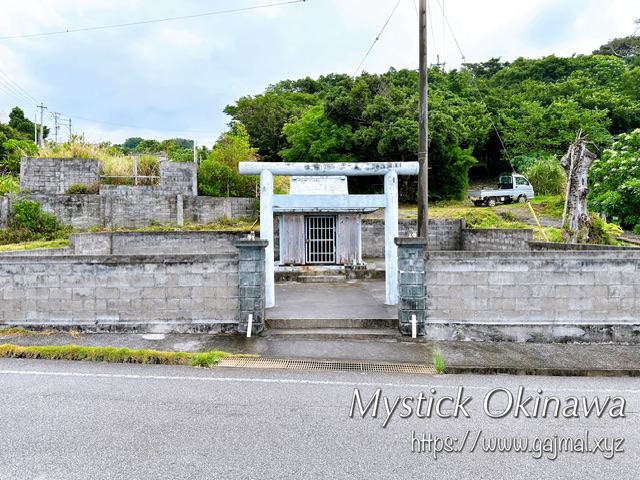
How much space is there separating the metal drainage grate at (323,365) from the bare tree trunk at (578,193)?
32.3 feet

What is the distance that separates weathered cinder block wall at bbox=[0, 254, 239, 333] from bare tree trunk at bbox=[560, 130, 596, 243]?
1093 centimetres

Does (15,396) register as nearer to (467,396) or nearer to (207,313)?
(207,313)

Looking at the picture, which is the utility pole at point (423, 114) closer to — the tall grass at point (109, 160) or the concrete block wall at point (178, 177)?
the concrete block wall at point (178, 177)

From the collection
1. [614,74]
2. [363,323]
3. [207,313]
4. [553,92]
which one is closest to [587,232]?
[363,323]

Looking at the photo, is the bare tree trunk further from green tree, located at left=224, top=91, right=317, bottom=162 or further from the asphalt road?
green tree, located at left=224, top=91, right=317, bottom=162

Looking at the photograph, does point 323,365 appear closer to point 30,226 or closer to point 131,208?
point 131,208

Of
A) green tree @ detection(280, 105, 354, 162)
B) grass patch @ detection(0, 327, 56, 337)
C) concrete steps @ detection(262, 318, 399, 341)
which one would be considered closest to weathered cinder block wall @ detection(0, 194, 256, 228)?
green tree @ detection(280, 105, 354, 162)

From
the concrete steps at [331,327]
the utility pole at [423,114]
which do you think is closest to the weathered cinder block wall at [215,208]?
the utility pole at [423,114]

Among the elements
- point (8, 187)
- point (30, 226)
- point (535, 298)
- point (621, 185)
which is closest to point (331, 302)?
point (535, 298)

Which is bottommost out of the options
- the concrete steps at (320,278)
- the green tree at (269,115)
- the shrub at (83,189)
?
the concrete steps at (320,278)

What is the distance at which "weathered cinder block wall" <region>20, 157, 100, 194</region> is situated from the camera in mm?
18594

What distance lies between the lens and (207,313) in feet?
25.1

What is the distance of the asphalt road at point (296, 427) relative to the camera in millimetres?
3381

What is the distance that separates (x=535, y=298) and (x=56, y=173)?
1971 cm
